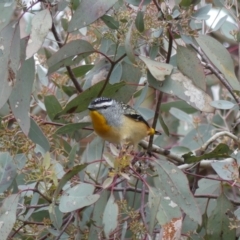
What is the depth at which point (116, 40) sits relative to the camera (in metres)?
2.58

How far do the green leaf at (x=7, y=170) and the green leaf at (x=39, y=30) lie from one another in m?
0.55

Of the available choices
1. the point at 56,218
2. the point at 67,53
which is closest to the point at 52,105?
the point at 67,53

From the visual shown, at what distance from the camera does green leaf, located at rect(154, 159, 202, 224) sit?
93.9 inches

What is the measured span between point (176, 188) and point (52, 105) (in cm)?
90

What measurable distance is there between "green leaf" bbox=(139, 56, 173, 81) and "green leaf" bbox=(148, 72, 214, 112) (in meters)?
0.07

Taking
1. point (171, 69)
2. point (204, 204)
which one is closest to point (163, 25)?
point (171, 69)

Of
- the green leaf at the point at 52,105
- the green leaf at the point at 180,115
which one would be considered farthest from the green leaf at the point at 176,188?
the green leaf at the point at 180,115

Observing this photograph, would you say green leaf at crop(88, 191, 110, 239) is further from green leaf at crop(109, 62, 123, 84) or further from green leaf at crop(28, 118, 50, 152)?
green leaf at crop(109, 62, 123, 84)

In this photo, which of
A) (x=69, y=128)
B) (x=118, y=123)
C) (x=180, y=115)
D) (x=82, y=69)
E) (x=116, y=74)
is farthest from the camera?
(x=180, y=115)

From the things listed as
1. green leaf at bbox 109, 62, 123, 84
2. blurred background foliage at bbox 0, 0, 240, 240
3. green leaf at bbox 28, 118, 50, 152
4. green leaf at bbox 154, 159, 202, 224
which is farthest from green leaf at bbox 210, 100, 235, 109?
green leaf at bbox 28, 118, 50, 152

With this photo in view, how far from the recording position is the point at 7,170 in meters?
2.61

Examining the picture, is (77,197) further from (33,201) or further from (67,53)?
(67,53)

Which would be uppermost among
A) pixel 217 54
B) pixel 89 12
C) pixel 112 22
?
pixel 89 12

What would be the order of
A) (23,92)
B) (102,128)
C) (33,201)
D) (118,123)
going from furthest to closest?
Result: (118,123) < (102,128) < (33,201) < (23,92)
